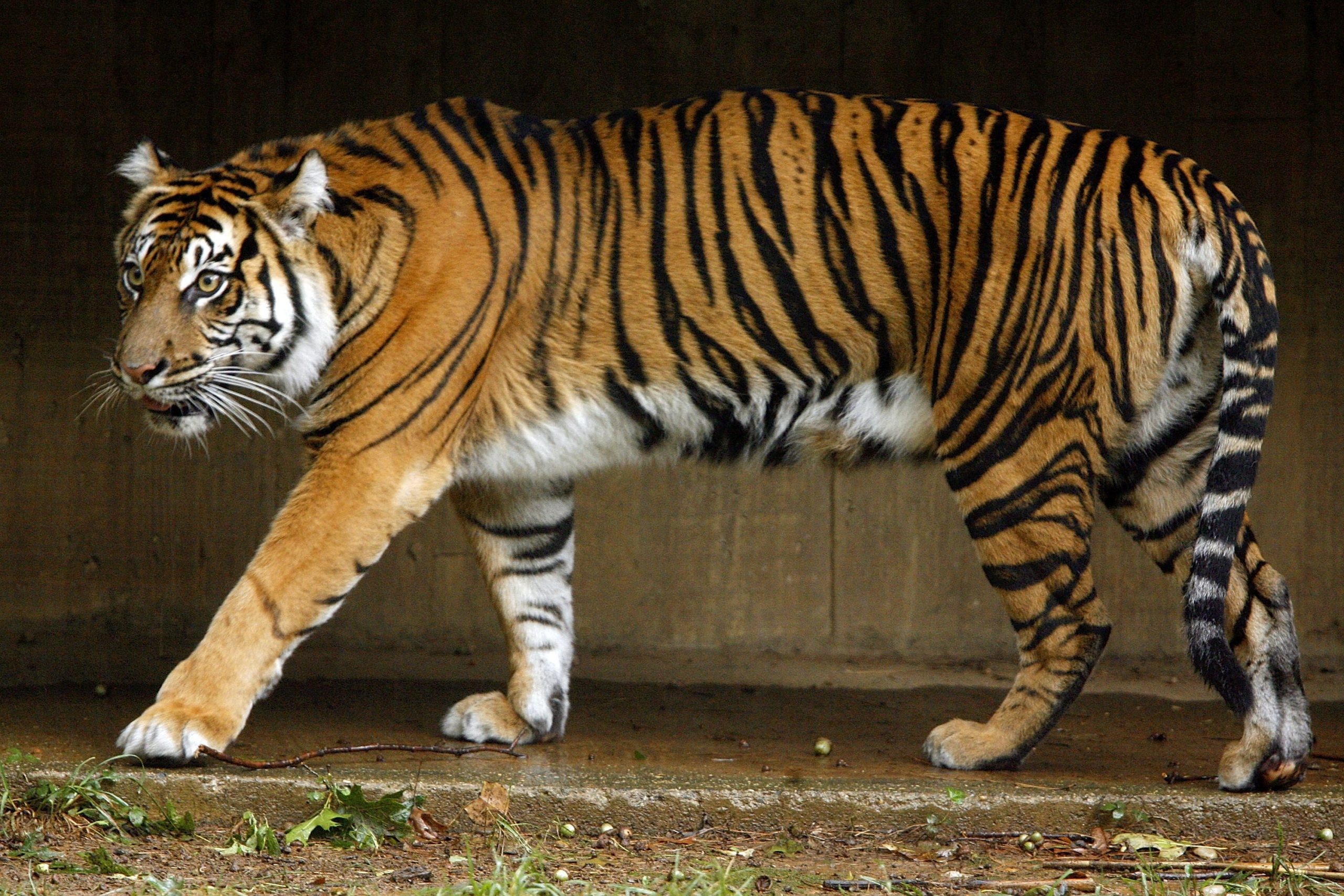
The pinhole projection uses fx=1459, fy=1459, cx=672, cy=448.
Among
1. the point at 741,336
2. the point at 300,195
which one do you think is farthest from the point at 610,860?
the point at 300,195

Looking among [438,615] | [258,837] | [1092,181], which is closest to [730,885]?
[258,837]

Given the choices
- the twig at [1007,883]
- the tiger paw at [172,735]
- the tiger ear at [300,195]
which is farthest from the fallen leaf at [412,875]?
the tiger ear at [300,195]

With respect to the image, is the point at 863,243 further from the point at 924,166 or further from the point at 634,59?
the point at 634,59

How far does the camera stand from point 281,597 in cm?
348

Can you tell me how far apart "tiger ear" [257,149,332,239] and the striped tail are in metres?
2.14

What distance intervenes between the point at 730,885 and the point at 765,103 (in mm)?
2117

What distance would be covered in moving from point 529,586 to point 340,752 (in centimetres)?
83

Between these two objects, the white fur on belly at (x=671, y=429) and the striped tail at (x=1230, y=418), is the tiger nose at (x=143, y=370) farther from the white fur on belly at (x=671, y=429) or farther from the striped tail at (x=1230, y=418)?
the striped tail at (x=1230, y=418)

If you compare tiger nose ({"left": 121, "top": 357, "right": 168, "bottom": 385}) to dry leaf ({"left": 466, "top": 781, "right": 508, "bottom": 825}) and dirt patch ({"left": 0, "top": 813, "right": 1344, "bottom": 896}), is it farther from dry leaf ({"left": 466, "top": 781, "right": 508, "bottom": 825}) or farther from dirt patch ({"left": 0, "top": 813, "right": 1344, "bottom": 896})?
dry leaf ({"left": 466, "top": 781, "right": 508, "bottom": 825})

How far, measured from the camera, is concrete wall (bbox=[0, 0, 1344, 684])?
5473 millimetres

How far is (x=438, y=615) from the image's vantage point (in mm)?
5551

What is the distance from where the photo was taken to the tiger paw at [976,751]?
3.61 m

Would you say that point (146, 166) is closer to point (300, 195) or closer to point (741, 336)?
point (300, 195)

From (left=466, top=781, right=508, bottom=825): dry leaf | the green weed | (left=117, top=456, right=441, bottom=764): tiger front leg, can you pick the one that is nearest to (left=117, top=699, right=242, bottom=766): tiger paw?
(left=117, top=456, right=441, bottom=764): tiger front leg
